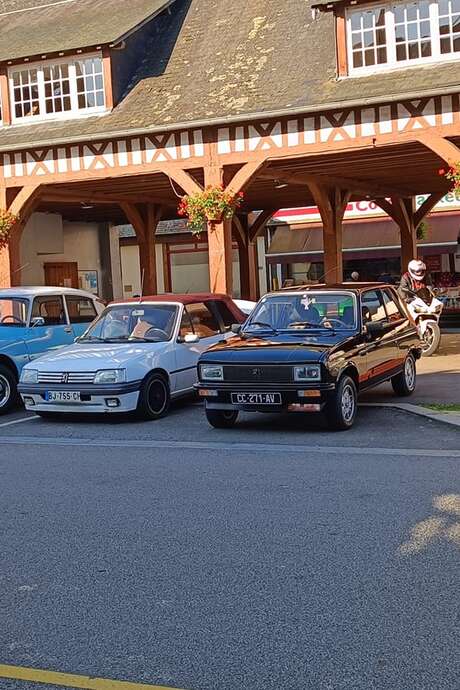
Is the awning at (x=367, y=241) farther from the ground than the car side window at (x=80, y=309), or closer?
farther from the ground

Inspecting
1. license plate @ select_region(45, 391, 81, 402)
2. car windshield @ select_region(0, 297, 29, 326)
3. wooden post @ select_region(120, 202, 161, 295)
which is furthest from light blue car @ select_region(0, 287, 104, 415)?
wooden post @ select_region(120, 202, 161, 295)

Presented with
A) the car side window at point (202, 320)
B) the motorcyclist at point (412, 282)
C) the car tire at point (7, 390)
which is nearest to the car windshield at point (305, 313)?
the car side window at point (202, 320)

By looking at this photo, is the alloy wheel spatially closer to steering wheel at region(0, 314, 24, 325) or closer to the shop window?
steering wheel at region(0, 314, 24, 325)

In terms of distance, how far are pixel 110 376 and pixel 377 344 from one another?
10.9 feet

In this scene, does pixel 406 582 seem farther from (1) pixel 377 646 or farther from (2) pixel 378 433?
(2) pixel 378 433

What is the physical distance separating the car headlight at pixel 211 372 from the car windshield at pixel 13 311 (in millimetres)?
4429

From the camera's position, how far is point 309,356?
9.76 meters

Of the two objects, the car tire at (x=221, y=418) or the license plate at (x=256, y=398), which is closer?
the license plate at (x=256, y=398)

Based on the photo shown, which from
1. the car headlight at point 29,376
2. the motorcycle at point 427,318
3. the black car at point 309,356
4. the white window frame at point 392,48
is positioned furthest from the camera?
the motorcycle at point 427,318

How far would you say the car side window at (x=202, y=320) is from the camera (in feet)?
42.7

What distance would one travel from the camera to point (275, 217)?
116 feet

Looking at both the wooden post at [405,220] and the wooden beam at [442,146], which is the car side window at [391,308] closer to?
the wooden beam at [442,146]

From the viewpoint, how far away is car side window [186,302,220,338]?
42.7 feet

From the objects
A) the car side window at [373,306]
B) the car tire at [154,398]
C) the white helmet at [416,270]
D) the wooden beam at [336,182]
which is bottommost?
the car tire at [154,398]
